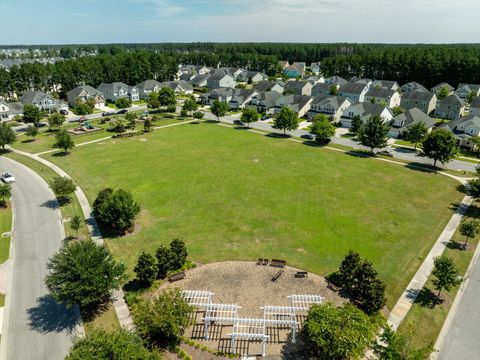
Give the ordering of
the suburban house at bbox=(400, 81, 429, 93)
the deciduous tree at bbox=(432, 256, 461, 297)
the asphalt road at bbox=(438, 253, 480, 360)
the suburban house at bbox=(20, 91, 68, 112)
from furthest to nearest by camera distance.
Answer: the suburban house at bbox=(400, 81, 429, 93) < the suburban house at bbox=(20, 91, 68, 112) < the deciduous tree at bbox=(432, 256, 461, 297) < the asphalt road at bbox=(438, 253, 480, 360)

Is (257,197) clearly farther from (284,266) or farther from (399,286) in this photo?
(399,286)

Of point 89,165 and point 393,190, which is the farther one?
point 89,165

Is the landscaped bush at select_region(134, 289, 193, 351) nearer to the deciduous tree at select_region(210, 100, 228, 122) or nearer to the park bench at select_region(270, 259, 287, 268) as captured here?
the park bench at select_region(270, 259, 287, 268)

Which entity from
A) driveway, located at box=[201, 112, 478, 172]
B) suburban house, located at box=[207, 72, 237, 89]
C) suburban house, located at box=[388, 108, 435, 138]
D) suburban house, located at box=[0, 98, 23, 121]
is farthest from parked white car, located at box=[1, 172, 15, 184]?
suburban house, located at box=[207, 72, 237, 89]

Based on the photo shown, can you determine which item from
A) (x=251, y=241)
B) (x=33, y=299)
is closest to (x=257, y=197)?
(x=251, y=241)

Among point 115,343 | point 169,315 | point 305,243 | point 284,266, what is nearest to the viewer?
point 115,343

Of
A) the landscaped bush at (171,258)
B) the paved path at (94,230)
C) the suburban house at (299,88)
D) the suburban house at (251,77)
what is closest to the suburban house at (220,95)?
the suburban house at (299,88)
